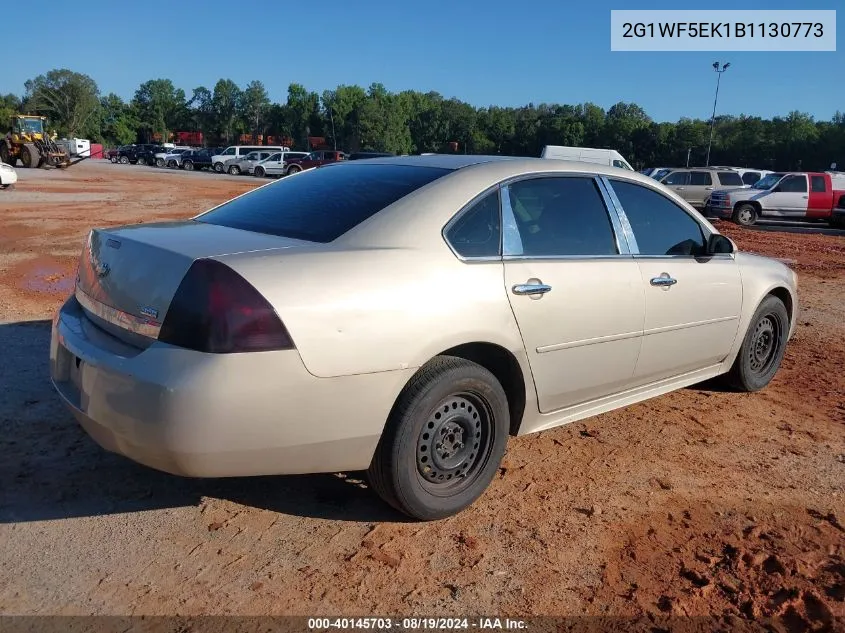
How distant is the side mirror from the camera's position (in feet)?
14.6

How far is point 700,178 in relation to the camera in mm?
24578

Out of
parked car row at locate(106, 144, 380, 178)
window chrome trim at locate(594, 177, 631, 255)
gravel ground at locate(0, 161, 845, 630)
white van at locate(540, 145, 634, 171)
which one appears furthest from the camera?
parked car row at locate(106, 144, 380, 178)

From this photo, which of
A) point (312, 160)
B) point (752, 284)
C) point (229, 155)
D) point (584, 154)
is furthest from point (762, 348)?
point (229, 155)

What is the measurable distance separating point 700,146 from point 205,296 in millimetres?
85126

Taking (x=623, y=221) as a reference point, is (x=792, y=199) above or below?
below

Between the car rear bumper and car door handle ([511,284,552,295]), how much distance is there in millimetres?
728

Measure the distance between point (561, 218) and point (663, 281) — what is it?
0.78 m

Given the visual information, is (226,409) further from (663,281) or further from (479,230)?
(663,281)

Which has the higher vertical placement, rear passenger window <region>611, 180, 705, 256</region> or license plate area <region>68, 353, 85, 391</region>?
rear passenger window <region>611, 180, 705, 256</region>

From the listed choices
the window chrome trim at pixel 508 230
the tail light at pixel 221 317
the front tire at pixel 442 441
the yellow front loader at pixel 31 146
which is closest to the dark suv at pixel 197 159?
the yellow front loader at pixel 31 146

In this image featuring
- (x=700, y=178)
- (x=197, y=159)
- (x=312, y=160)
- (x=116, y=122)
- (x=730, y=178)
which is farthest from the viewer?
(x=116, y=122)

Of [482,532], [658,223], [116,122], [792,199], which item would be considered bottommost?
[482,532]

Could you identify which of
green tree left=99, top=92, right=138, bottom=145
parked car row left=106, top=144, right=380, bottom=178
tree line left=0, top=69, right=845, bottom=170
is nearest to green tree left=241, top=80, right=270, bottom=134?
tree line left=0, top=69, right=845, bottom=170

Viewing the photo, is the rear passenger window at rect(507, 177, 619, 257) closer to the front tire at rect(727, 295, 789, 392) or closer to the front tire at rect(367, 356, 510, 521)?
the front tire at rect(367, 356, 510, 521)
